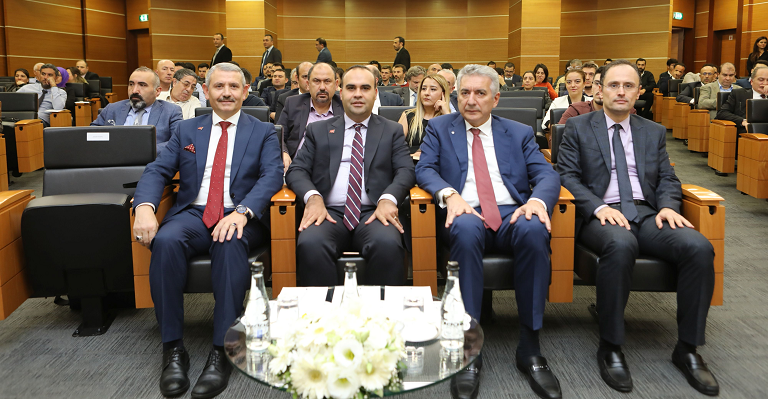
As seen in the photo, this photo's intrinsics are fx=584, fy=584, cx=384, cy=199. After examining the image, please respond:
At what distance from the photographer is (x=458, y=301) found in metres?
1.57

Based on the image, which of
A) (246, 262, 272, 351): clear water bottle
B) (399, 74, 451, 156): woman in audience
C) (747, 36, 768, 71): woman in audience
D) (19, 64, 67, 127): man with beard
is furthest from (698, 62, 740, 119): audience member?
(19, 64, 67, 127): man with beard

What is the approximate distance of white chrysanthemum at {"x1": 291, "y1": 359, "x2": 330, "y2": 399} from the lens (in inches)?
46.4

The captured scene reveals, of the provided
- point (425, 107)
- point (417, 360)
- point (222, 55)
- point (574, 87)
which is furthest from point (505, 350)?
point (222, 55)

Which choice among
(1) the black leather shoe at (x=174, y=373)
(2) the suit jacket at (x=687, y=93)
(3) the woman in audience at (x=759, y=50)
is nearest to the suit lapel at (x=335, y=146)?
(1) the black leather shoe at (x=174, y=373)

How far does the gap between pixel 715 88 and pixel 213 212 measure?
698cm

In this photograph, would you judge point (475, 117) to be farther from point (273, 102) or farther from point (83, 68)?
point (83, 68)

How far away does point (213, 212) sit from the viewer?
8.14 feet

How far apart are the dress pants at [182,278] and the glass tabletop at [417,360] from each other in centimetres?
60

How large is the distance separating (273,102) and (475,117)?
436 cm

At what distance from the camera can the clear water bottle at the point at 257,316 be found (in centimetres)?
155

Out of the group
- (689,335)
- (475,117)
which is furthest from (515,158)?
(689,335)

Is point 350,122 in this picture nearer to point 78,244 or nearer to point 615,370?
point 78,244

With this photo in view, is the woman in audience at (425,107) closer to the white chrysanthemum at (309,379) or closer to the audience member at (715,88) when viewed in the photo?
the white chrysanthemum at (309,379)

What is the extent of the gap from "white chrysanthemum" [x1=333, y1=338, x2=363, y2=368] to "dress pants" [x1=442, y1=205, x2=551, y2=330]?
1.04 m
